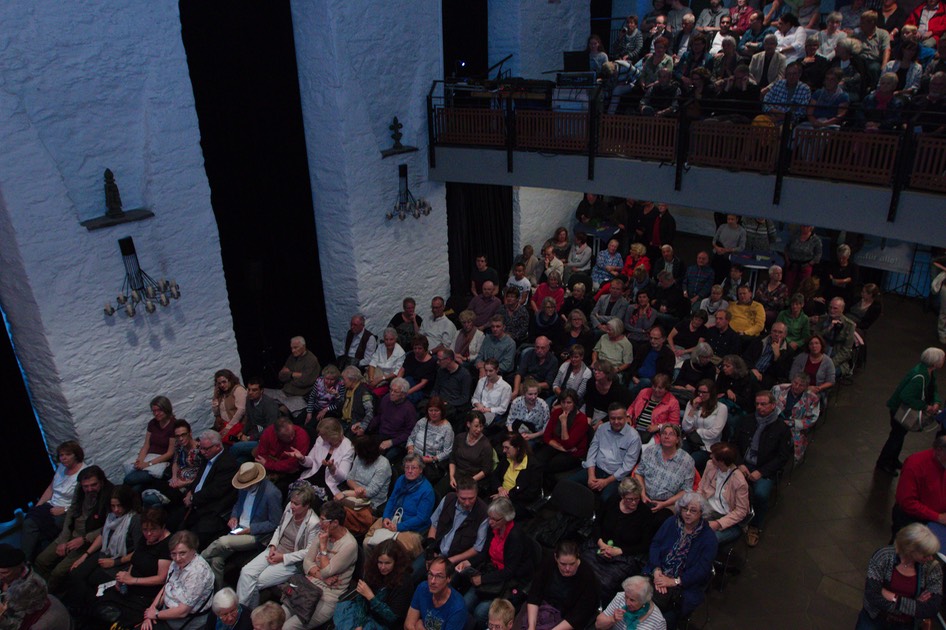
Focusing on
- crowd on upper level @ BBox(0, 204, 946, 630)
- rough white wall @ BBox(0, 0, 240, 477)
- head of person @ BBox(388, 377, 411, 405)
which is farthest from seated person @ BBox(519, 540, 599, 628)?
rough white wall @ BBox(0, 0, 240, 477)

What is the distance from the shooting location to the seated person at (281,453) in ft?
20.4

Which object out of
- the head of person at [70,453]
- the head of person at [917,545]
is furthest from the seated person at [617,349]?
the head of person at [70,453]

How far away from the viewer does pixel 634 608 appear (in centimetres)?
432

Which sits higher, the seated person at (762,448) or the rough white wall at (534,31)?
the rough white wall at (534,31)

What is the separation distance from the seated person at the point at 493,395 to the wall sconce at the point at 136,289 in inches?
119

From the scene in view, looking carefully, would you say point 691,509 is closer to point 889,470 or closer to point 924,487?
point 924,487

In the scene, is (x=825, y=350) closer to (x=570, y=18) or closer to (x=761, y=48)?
(x=761, y=48)

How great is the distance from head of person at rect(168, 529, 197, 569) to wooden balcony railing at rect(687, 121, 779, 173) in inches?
228

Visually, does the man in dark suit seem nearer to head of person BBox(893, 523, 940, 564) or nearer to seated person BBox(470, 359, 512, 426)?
seated person BBox(470, 359, 512, 426)

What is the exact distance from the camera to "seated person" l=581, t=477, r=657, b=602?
16.3 feet

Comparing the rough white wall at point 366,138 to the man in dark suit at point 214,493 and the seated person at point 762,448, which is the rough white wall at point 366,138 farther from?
the seated person at point 762,448

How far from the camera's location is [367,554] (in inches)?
206

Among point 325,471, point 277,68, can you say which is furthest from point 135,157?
point 325,471

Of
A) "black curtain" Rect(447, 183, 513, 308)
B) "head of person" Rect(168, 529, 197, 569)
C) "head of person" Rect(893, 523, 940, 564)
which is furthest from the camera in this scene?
"black curtain" Rect(447, 183, 513, 308)
